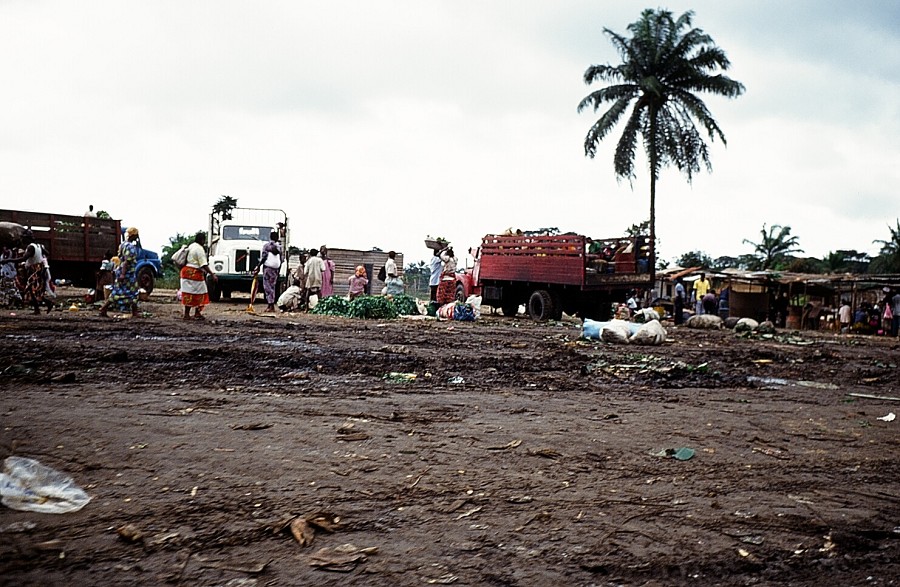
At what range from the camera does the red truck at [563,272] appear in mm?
17188

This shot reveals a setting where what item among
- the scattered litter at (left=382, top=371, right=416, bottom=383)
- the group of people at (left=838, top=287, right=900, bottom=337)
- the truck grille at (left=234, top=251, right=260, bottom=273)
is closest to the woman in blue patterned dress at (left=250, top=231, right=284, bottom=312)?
the truck grille at (left=234, top=251, right=260, bottom=273)

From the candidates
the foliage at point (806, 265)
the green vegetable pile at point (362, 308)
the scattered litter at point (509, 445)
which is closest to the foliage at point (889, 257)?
the foliage at point (806, 265)

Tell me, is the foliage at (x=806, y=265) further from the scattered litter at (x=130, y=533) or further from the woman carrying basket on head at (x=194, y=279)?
the scattered litter at (x=130, y=533)

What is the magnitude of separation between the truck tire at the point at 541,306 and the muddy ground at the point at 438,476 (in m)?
11.1

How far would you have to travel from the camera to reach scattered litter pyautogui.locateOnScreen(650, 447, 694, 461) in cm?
387

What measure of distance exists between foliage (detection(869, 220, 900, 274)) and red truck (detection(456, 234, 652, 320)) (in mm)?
25686

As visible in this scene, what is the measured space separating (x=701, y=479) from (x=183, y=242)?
35854 mm

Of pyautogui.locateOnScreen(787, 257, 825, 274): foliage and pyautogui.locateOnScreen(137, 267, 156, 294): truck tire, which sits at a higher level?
pyautogui.locateOnScreen(787, 257, 825, 274): foliage

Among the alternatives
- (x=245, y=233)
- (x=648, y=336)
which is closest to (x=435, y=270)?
(x=245, y=233)

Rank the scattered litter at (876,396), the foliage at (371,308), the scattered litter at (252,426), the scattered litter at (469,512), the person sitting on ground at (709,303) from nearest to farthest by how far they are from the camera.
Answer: the scattered litter at (469,512), the scattered litter at (252,426), the scattered litter at (876,396), the foliage at (371,308), the person sitting on ground at (709,303)

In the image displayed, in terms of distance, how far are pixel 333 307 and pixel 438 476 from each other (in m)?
13.9

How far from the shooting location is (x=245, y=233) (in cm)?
2117

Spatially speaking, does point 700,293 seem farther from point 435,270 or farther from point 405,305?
point 405,305

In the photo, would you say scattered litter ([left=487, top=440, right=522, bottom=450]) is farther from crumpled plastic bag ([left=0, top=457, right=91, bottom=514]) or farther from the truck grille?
the truck grille
